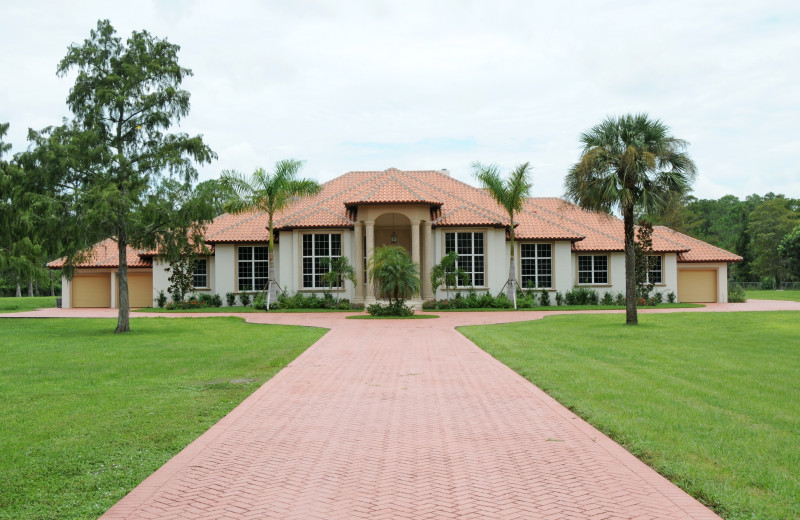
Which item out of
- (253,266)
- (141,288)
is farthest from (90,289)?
(253,266)

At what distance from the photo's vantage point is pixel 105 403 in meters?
8.88

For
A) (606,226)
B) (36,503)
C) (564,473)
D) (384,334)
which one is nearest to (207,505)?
(36,503)

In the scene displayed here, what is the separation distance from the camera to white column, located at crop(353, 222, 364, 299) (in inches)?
1266

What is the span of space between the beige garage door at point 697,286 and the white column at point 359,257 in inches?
783

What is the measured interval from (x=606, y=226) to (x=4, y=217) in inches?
1243

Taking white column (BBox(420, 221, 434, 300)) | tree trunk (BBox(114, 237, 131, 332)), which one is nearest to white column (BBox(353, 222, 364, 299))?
white column (BBox(420, 221, 434, 300))

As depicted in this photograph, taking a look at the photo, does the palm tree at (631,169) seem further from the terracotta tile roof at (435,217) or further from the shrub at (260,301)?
the shrub at (260,301)

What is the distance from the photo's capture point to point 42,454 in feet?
20.9

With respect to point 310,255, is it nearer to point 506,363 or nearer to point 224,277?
point 224,277

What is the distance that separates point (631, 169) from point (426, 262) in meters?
13.8

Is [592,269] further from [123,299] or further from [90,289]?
[90,289]

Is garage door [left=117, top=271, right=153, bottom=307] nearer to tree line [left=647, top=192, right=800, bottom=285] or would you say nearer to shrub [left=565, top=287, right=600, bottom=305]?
shrub [left=565, top=287, right=600, bottom=305]

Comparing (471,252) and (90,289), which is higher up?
(471,252)

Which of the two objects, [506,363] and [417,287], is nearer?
[506,363]
